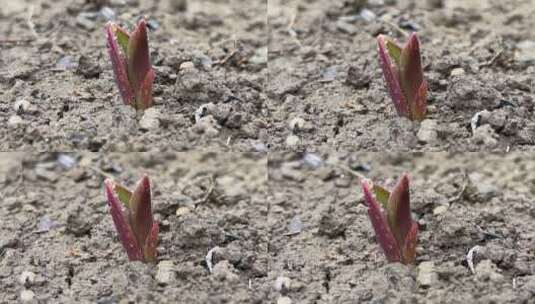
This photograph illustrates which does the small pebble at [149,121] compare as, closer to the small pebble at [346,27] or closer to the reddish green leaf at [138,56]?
the reddish green leaf at [138,56]

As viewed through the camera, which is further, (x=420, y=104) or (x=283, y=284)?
(x=420, y=104)

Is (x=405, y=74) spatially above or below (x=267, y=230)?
above

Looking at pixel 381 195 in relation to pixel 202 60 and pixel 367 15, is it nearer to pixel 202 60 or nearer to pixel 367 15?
pixel 202 60

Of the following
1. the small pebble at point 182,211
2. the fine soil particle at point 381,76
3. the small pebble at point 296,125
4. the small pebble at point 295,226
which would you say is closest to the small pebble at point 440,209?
the fine soil particle at point 381,76

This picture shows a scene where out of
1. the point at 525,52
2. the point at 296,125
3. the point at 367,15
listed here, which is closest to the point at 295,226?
the point at 296,125

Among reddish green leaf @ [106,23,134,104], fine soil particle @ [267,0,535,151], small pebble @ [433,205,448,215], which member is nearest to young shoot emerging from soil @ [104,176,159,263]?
reddish green leaf @ [106,23,134,104]

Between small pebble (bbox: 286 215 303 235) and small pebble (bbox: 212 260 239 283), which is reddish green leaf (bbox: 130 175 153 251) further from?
small pebble (bbox: 286 215 303 235)
